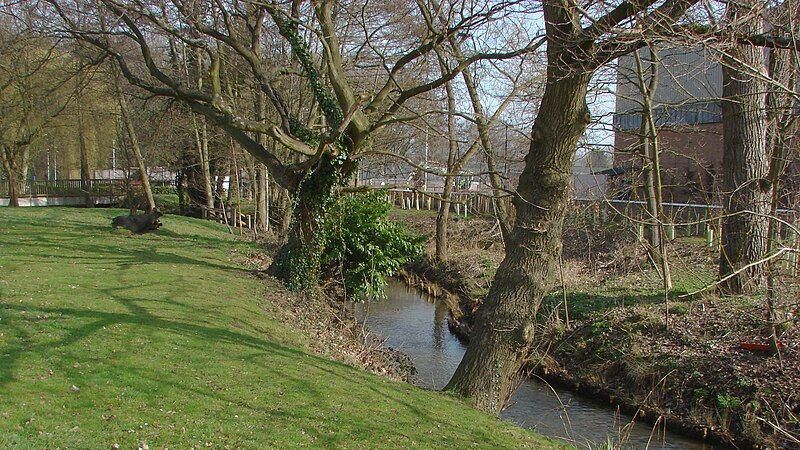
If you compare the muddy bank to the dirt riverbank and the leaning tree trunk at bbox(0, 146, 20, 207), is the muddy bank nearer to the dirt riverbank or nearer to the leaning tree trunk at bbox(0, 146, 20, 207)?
the dirt riverbank

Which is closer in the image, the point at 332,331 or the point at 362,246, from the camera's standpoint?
A: the point at 332,331

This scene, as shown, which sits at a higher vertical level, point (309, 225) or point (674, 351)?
point (309, 225)

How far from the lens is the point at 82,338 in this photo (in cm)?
791

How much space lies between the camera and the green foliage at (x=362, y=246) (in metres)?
16.0

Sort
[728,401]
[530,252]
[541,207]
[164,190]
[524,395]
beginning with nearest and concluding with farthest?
[541,207], [530,252], [728,401], [524,395], [164,190]

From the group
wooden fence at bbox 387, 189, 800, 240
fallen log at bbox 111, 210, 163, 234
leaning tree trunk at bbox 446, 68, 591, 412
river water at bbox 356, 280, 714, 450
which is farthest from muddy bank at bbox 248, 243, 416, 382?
fallen log at bbox 111, 210, 163, 234

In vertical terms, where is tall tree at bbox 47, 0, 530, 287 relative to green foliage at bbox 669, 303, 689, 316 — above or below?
above

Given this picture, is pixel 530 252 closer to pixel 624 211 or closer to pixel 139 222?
pixel 624 211

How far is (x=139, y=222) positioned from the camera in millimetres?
20781

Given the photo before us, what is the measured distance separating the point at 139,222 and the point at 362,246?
8723 mm

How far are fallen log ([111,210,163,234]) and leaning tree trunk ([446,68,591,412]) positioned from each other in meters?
14.4

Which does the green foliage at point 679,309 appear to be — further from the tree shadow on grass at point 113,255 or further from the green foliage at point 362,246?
the tree shadow on grass at point 113,255

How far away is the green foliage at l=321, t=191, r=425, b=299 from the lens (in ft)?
52.5

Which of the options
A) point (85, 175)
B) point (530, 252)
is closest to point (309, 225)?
point (530, 252)
